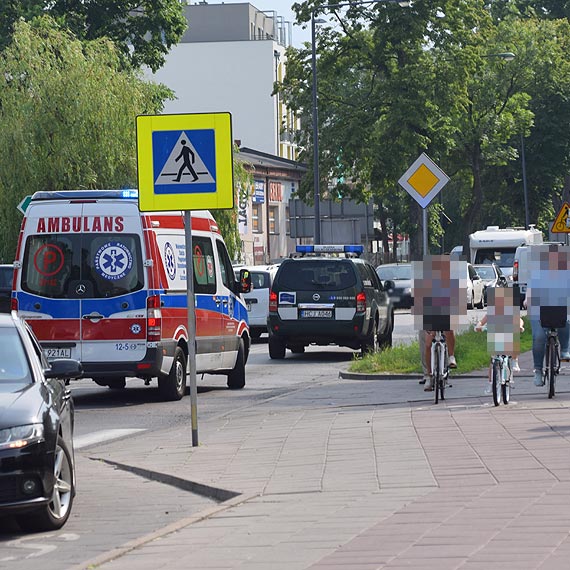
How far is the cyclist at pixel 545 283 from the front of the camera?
52.5 ft

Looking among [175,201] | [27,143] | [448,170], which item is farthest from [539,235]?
[175,201]

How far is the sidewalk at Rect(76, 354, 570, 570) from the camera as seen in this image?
24.9ft

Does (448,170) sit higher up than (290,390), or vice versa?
(448,170)

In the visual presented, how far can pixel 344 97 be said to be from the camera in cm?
5866

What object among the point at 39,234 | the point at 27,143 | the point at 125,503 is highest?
the point at 27,143

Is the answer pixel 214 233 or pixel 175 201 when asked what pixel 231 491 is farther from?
pixel 214 233

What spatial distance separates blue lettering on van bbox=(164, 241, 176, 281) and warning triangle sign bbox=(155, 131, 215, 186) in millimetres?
5329

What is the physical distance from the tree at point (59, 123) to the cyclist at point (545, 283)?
24.9 metres

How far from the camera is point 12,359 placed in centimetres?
1011

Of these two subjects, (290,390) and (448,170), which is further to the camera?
(448,170)

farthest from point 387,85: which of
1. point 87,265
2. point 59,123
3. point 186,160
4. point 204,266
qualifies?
point 186,160

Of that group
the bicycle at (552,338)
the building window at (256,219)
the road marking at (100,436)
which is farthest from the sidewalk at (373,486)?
the building window at (256,219)

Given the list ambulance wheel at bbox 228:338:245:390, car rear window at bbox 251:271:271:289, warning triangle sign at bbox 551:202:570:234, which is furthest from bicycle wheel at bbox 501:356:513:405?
car rear window at bbox 251:271:271:289

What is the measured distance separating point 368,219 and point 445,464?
31322 mm
